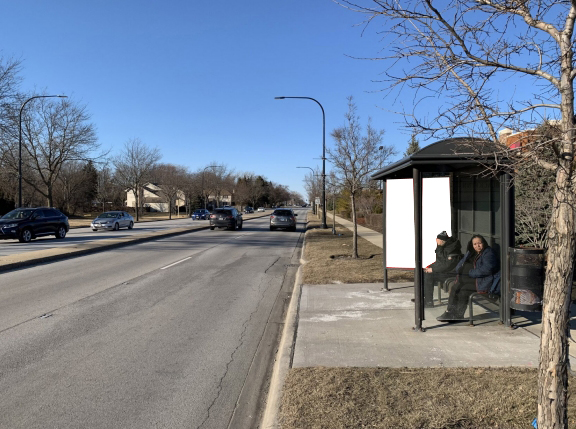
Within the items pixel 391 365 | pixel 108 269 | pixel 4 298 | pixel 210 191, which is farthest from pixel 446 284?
pixel 210 191

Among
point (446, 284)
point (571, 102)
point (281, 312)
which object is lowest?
point (281, 312)

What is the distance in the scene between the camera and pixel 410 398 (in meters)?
3.92

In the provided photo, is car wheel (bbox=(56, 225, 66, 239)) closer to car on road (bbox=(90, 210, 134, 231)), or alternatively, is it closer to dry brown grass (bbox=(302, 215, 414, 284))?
car on road (bbox=(90, 210, 134, 231))

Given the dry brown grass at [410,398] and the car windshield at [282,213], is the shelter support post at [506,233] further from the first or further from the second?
the car windshield at [282,213]

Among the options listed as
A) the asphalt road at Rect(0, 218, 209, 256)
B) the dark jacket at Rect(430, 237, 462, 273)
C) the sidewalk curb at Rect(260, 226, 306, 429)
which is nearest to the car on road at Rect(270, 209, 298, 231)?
the asphalt road at Rect(0, 218, 209, 256)

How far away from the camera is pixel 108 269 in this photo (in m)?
12.9

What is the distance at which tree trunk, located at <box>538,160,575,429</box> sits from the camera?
2791 mm

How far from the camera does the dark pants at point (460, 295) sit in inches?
258

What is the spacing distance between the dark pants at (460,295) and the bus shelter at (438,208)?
40cm

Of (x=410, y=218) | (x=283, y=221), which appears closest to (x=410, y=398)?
(x=410, y=218)

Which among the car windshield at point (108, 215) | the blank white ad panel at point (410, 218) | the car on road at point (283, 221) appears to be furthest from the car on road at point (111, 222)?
the blank white ad panel at point (410, 218)

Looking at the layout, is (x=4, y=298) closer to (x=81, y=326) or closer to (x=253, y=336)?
(x=81, y=326)

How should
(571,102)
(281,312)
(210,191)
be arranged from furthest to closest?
(210,191) < (281,312) < (571,102)

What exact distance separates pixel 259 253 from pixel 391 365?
1301 centimetres
